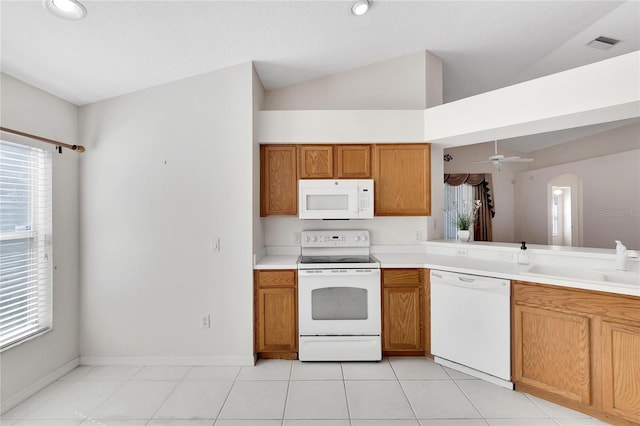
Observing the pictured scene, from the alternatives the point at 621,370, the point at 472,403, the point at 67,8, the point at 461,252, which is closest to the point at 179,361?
the point at 472,403

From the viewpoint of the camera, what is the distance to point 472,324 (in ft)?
7.80

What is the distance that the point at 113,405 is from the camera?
2.08 metres

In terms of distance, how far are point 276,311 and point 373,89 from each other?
8.75 feet

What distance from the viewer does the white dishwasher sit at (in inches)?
87.9

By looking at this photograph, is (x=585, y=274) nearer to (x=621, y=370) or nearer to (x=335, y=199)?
(x=621, y=370)

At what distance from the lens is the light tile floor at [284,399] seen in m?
1.92

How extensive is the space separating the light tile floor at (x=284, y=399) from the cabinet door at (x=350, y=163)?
1836mm

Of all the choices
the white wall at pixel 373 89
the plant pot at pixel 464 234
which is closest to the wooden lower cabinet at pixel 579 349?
the plant pot at pixel 464 234

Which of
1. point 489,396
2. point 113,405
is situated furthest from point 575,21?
point 113,405

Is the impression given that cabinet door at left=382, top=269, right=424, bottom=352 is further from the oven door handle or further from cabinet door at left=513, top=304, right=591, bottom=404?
cabinet door at left=513, top=304, right=591, bottom=404

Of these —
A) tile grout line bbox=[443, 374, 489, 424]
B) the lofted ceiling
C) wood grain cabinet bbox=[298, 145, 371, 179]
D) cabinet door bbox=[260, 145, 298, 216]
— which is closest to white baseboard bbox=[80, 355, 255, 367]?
cabinet door bbox=[260, 145, 298, 216]

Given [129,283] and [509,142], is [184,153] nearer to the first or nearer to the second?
[129,283]

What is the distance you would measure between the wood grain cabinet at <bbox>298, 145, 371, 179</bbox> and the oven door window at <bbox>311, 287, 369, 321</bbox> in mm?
1169

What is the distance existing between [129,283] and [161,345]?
64 cm
